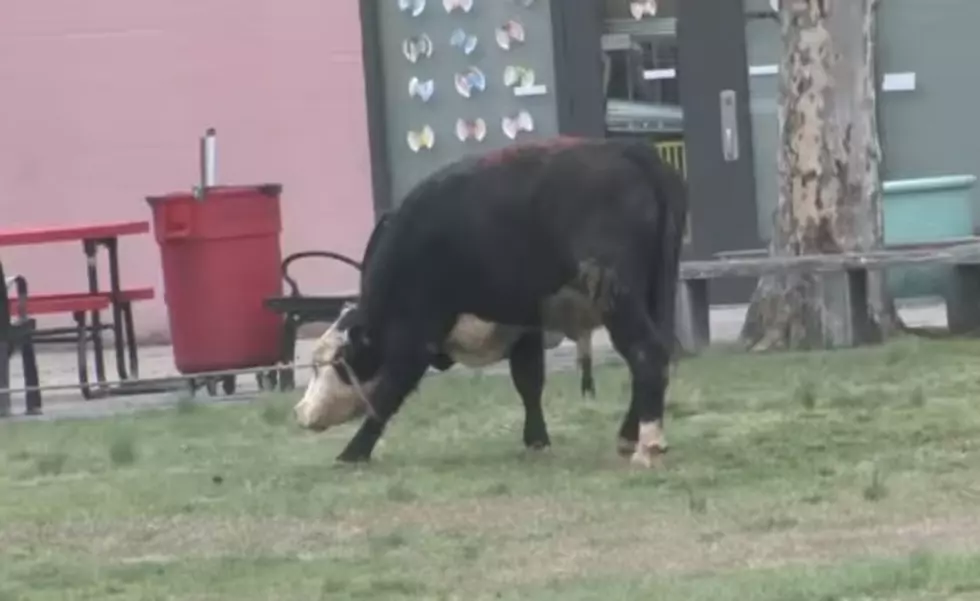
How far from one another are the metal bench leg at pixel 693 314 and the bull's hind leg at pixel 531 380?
384 centimetres

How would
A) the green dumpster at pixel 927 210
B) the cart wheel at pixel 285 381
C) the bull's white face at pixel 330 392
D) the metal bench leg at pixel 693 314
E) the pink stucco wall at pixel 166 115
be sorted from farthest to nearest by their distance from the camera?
the pink stucco wall at pixel 166 115 → the green dumpster at pixel 927 210 → the metal bench leg at pixel 693 314 → the cart wheel at pixel 285 381 → the bull's white face at pixel 330 392

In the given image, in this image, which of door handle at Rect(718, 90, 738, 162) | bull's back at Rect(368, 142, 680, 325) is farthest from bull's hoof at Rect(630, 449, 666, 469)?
door handle at Rect(718, 90, 738, 162)

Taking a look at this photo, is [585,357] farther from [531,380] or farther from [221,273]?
[221,273]

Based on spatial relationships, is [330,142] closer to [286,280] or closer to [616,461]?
[286,280]

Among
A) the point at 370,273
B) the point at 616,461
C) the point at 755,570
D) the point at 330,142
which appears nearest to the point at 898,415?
the point at 616,461

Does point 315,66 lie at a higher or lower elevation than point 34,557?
higher

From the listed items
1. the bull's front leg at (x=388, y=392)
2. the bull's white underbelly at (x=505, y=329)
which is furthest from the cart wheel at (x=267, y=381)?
the bull's front leg at (x=388, y=392)

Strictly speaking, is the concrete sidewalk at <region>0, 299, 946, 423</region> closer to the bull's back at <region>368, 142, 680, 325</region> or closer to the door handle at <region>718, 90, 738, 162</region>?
the door handle at <region>718, 90, 738, 162</region>

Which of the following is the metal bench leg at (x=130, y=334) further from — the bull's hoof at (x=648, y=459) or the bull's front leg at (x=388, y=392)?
the bull's hoof at (x=648, y=459)

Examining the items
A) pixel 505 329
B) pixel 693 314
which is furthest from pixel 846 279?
pixel 505 329

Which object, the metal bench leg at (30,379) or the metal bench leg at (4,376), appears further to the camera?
the metal bench leg at (30,379)

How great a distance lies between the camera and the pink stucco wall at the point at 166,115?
55.2ft

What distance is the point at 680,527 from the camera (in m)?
7.62

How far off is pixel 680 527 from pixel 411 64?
9.83m
